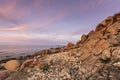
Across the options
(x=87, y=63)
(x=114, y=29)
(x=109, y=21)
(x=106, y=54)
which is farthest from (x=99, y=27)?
(x=87, y=63)

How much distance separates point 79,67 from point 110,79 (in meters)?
2.85

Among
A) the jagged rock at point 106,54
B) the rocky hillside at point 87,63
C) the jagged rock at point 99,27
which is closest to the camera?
the rocky hillside at point 87,63

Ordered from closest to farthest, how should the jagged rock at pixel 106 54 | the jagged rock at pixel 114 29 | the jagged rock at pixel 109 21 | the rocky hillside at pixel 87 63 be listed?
the rocky hillside at pixel 87 63 → the jagged rock at pixel 106 54 → the jagged rock at pixel 114 29 → the jagged rock at pixel 109 21

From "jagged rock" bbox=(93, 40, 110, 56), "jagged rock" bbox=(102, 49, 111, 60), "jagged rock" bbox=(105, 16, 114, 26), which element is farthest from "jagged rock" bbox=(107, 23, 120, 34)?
"jagged rock" bbox=(102, 49, 111, 60)

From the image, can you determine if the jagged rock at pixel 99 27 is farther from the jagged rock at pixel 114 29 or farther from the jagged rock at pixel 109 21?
the jagged rock at pixel 114 29

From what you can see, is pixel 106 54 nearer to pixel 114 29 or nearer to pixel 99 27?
pixel 114 29

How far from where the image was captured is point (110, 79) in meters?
12.1

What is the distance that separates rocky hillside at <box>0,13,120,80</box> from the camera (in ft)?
42.9

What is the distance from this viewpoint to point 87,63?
46.9 feet

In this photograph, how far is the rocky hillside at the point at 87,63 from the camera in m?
13.1

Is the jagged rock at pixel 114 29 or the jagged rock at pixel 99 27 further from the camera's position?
the jagged rock at pixel 99 27

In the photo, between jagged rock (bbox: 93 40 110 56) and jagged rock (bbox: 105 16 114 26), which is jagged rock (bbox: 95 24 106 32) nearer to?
jagged rock (bbox: 105 16 114 26)

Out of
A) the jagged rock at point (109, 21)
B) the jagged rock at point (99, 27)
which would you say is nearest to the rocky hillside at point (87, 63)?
the jagged rock at point (109, 21)

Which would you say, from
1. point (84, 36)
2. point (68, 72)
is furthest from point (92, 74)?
point (84, 36)
